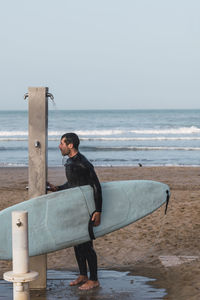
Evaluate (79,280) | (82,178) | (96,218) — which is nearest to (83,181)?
(82,178)

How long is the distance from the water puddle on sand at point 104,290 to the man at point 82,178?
12 cm

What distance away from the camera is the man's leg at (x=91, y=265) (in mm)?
5145

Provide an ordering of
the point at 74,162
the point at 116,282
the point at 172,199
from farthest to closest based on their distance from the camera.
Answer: the point at 172,199 < the point at 116,282 < the point at 74,162

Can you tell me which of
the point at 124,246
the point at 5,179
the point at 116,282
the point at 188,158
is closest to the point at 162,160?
the point at 188,158

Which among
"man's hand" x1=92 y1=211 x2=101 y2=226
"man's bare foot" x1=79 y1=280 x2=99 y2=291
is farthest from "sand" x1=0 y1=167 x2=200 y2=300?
"man's hand" x1=92 y1=211 x2=101 y2=226

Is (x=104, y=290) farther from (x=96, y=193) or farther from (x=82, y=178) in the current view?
(x=82, y=178)

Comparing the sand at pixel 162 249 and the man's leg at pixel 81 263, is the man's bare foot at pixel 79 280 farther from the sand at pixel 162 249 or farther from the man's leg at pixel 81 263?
the sand at pixel 162 249

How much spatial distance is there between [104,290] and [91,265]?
0.27m

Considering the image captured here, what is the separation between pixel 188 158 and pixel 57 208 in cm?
1557

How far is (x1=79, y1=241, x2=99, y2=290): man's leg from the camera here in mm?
5145

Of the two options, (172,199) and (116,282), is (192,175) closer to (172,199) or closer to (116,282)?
(172,199)

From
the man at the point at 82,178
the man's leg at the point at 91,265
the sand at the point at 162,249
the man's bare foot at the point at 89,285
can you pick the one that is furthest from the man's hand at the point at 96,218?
the sand at the point at 162,249

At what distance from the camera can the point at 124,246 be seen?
6934mm

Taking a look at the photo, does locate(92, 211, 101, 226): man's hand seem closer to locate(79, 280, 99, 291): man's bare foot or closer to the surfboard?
the surfboard
